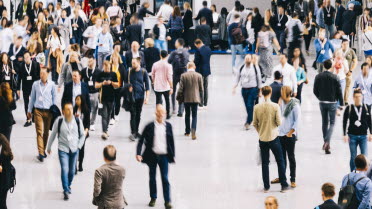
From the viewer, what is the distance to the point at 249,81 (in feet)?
71.7

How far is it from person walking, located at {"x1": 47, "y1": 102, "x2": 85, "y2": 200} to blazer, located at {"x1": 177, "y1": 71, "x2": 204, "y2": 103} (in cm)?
458

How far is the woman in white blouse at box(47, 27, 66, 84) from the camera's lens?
26541 mm

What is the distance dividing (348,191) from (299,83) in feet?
27.7

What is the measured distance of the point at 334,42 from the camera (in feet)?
85.7

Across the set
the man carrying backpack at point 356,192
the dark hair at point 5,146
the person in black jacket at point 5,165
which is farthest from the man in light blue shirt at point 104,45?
the man carrying backpack at point 356,192

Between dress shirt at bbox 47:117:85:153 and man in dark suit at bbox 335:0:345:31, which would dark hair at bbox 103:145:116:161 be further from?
man in dark suit at bbox 335:0:345:31

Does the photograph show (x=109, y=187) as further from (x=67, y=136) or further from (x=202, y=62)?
(x=202, y=62)

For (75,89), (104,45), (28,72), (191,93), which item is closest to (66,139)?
(75,89)

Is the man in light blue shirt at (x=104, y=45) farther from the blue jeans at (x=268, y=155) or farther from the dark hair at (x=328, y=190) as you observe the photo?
the dark hair at (x=328, y=190)

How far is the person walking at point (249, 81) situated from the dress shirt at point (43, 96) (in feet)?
14.3

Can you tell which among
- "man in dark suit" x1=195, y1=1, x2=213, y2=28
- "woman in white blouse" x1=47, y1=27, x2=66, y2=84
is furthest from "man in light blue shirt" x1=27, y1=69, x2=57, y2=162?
"man in dark suit" x1=195, y1=1, x2=213, y2=28

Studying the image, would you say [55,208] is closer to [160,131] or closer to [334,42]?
[160,131]

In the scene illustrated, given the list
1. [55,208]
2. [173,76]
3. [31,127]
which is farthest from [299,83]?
[55,208]

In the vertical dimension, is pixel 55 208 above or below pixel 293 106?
below
